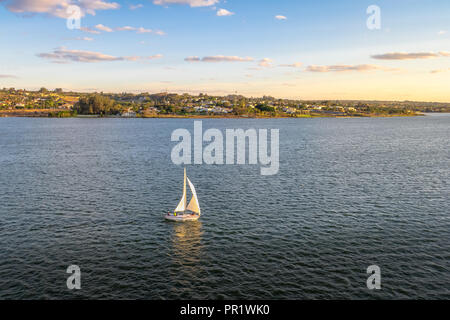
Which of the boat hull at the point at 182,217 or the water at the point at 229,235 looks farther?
the boat hull at the point at 182,217

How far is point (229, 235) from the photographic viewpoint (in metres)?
51.9

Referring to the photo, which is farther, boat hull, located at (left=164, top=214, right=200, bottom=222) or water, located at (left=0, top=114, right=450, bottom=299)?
boat hull, located at (left=164, top=214, right=200, bottom=222)

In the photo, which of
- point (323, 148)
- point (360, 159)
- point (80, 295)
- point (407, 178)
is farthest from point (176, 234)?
point (323, 148)

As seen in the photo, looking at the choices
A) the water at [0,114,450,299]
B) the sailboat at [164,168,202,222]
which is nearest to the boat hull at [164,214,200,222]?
the sailboat at [164,168,202,222]

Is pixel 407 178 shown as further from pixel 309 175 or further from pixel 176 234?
pixel 176 234

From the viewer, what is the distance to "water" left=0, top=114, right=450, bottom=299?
38312 mm

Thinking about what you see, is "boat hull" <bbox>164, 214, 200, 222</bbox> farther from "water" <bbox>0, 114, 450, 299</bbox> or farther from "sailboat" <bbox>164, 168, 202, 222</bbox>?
"water" <bbox>0, 114, 450, 299</bbox>

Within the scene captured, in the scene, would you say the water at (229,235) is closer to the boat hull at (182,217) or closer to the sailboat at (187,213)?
the boat hull at (182,217)

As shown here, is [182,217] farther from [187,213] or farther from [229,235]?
[229,235]

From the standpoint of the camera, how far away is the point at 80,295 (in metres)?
36.4

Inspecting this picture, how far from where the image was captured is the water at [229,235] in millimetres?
38312

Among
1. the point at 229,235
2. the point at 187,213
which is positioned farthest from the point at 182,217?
the point at 229,235

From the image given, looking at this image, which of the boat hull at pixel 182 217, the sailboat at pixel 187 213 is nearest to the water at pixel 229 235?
the boat hull at pixel 182 217

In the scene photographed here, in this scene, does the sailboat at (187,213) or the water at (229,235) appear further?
the sailboat at (187,213)
